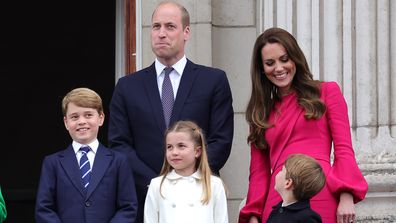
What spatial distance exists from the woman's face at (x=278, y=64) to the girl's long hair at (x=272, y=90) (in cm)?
2

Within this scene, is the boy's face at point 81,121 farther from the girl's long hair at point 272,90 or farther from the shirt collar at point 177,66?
the girl's long hair at point 272,90

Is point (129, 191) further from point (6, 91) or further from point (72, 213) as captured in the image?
point (6, 91)

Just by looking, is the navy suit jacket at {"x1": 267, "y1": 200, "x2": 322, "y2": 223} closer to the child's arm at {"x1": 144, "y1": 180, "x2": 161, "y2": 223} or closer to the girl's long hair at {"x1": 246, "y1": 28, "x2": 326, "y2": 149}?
the girl's long hair at {"x1": 246, "y1": 28, "x2": 326, "y2": 149}

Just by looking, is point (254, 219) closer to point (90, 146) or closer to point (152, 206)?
point (152, 206)

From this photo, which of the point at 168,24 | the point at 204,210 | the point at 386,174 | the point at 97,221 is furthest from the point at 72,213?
the point at 386,174

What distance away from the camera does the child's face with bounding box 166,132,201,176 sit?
250 inches

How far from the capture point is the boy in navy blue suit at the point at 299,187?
234 inches

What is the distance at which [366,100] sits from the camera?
26.5 ft

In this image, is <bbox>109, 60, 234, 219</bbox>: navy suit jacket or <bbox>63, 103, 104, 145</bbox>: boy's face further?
<bbox>109, 60, 234, 219</bbox>: navy suit jacket

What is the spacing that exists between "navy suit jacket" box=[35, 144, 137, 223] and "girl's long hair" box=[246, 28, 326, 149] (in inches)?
28.6

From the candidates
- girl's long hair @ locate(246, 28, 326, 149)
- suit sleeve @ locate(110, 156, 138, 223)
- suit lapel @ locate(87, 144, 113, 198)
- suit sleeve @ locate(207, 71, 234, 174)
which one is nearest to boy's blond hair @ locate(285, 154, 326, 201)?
girl's long hair @ locate(246, 28, 326, 149)

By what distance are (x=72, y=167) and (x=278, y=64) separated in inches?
48.8

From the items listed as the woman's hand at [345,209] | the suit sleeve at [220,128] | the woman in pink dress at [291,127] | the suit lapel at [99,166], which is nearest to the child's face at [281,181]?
the woman in pink dress at [291,127]

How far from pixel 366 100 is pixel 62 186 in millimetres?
2472
